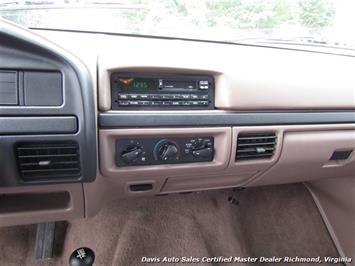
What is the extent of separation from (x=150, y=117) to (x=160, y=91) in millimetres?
81

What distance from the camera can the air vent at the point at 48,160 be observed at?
752 mm

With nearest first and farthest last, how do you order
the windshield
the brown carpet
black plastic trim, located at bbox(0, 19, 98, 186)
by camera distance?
1. black plastic trim, located at bbox(0, 19, 98, 186)
2. the windshield
3. the brown carpet

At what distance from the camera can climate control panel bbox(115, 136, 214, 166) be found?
875 millimetres

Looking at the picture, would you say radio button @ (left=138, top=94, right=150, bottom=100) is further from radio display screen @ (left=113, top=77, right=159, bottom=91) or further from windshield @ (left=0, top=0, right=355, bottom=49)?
windshield @ (left=0, top=0, right=355, bottom=49)

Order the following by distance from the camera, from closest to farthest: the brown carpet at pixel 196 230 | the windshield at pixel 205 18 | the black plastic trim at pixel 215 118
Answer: the black plastic trim at pixel 215 118, the windshield at pixel 205 18, the brown carpet at pixel 196 230

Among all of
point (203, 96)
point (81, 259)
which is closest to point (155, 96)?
point (203, 96)

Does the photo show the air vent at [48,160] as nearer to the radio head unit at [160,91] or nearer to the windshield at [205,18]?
the radio head unit at [160,91]

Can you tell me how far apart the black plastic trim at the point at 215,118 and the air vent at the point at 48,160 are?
0.11 meters

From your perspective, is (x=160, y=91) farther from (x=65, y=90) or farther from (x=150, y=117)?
(x=65, y=90)

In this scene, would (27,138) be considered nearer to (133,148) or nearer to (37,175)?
(37,175)

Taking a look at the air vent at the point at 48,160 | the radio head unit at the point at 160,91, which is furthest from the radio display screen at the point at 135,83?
the air vent at the point at 48,160

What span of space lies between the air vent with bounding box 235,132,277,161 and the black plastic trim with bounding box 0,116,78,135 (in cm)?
50

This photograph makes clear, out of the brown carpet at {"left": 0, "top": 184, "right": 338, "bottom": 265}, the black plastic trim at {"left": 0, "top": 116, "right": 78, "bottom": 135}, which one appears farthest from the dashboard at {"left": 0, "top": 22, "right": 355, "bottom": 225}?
the brown carpet at {"left": 0, "top": 184, "right": 338, "bottom": 265}

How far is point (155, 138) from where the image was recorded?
0.89 metres
